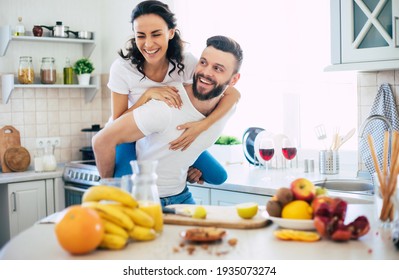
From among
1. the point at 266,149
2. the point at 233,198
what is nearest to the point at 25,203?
the point at 233,198

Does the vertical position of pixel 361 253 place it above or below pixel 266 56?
A: below

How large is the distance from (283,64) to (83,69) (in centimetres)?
156

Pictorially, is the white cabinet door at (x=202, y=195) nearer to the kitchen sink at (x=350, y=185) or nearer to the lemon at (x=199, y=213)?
the kitchen sink at (x=350, y=185)

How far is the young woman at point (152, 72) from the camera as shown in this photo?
2.10m

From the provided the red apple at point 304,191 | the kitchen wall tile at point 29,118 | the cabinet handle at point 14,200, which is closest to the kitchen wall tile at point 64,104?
the kitchen wall tile at point 29,118

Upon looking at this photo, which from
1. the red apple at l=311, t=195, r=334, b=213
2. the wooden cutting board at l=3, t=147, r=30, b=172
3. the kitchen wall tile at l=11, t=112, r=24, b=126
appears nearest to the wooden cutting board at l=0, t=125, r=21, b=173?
the wooden cutting board at l=3, t=147, r=30, b=172

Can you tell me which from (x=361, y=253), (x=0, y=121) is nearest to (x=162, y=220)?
(x=361, y=253)

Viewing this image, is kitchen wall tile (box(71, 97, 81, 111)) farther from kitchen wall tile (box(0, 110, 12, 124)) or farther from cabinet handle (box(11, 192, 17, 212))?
cabinet handle (box(11, 192, 17, 212))

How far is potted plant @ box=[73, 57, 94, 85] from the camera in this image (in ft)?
13.7

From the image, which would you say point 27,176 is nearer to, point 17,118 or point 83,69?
point 17,118

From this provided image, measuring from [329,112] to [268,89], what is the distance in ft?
1.59

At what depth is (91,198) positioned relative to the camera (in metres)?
1.39

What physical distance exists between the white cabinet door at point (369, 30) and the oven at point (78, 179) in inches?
68.9
